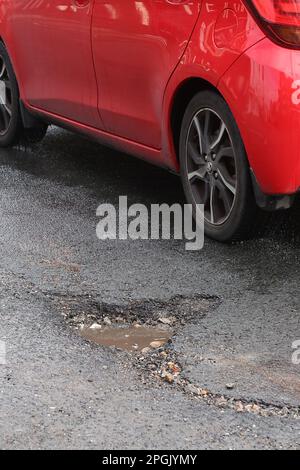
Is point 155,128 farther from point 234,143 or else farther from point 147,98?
point 234,143

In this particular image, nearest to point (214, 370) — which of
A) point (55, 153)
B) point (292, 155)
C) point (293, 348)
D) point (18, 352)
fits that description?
point (293, 348)

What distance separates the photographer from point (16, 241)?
564cm

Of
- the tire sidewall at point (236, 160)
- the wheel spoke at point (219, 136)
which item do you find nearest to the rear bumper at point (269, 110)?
the tire sidewall at point (236, 160)

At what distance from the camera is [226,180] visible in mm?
5309

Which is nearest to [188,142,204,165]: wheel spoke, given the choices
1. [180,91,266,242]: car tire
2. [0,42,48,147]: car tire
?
[180,91,266,242]: car tire

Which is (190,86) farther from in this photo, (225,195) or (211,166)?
(225,195)

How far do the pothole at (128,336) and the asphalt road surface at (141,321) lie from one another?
0.19ft

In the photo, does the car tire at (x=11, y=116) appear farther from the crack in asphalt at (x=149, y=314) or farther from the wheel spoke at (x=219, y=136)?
the crack in asphalt at (x=149, y=314)

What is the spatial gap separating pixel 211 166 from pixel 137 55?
2.52 ft

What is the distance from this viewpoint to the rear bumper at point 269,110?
15.4 feet

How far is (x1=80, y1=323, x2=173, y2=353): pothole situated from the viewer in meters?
4.31

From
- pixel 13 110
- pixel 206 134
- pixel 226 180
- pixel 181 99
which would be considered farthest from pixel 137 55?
pixel 13 110

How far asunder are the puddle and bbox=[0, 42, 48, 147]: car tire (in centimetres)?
326

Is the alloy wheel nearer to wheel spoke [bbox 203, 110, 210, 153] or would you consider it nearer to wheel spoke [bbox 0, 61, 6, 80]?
wheel spoke [bbox 203, 110, 210, 153]
